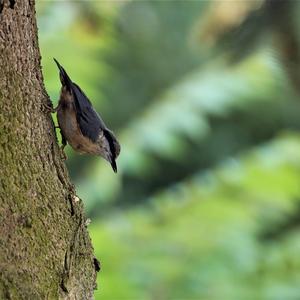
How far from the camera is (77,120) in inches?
71.4

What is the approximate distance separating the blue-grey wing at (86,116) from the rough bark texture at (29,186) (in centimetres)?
37

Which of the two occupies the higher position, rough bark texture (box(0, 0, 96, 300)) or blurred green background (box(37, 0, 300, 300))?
blurred green background (box(37, 0, 300, 300))

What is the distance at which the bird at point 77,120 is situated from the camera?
179 cm

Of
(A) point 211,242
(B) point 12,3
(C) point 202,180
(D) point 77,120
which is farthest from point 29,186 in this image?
(C) point 202,180

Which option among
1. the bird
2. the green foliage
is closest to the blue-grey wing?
the bird

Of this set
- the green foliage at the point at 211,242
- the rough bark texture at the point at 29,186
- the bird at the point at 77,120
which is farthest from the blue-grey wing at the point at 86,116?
the green foliage at the point at 211,242

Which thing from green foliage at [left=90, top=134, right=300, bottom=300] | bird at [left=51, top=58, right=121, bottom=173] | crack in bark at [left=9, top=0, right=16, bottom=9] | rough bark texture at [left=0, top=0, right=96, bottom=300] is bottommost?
rough bark texture at [left=0, top=0, right=96, bottom=300]

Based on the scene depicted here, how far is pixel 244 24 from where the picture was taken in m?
2.04

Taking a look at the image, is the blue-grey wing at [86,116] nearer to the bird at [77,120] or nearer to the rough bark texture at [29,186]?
the bird at [77,120]

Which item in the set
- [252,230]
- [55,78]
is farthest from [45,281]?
[252,230]

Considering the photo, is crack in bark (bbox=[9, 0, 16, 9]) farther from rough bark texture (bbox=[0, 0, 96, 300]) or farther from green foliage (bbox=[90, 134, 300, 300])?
green foliage (bbox=[90, 134, 300, 300])

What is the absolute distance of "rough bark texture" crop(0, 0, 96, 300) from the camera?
130 cm

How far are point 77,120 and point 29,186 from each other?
50 centimetres

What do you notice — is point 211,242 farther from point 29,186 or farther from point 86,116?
point 29,186
